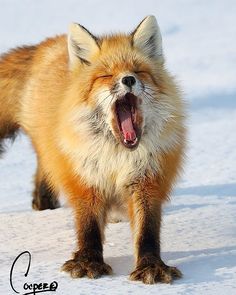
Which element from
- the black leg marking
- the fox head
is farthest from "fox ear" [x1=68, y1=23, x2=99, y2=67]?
the black leg marking

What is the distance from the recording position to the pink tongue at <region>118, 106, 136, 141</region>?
17.3ft

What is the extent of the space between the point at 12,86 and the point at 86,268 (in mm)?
2722

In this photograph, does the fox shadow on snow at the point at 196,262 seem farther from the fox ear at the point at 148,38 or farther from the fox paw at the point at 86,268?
the fox ear at the point at 148,38

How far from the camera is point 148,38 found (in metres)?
5.70

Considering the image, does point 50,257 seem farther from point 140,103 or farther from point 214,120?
point 214,120

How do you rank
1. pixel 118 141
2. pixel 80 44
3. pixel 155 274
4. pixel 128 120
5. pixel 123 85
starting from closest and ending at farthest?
pixel 155 274 < pixel 123 85 < pixel 128 120 < pixel 118 141 < pixel 80 44

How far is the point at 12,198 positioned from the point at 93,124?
3846 mm

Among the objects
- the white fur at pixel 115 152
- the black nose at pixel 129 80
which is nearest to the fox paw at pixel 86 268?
the white fur at pixel 115 152

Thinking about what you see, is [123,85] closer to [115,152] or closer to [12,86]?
[115,152]

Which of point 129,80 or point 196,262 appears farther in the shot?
point 196,262

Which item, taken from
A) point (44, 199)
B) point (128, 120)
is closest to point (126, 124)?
point (128, 120)

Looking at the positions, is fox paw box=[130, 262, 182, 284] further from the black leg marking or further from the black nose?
the black leg marking

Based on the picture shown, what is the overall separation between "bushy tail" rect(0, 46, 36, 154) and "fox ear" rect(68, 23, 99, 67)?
5.14ft

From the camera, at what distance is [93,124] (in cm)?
539
